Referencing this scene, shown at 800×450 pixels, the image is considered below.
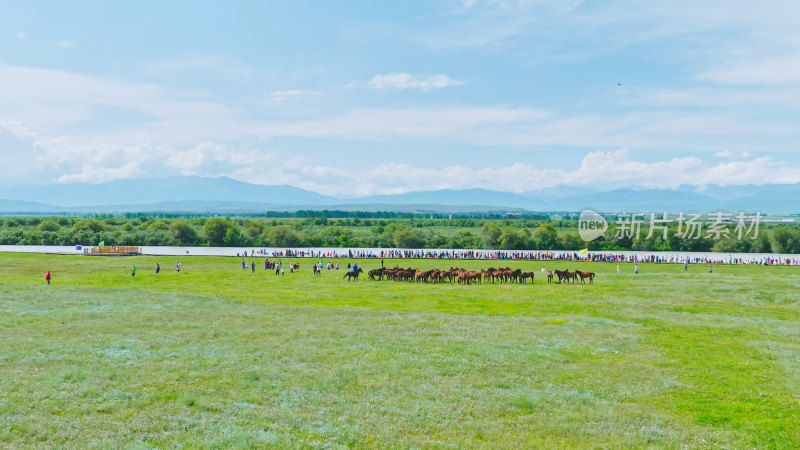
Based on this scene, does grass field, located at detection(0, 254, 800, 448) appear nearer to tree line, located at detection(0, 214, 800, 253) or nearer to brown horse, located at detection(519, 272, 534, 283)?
brown horse, located at detection(519, 272, 534, 283)

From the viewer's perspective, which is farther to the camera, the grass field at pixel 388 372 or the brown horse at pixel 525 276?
the brown horse at pixel 525 276

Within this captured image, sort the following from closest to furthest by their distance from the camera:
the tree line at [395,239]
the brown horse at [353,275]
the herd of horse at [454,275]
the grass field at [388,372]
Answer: the grass field at [388,372], the brown horse at [353,275], the herd of horse at [454,275], the tree line at [395,239]

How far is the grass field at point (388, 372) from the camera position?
52.3 ft

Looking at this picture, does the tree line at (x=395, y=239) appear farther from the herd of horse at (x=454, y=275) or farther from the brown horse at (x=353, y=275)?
the brown horse at (x=353, y=275)

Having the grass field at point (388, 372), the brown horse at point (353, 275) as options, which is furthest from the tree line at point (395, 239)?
the grass field at point (388, 372)

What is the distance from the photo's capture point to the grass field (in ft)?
52.3

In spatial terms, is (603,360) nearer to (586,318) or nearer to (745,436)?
(745,436)

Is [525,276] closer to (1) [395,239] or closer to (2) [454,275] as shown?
(2) [454,275]

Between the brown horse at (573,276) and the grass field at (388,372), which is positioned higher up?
the brown horse at (573,276)

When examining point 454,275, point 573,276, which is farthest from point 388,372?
point 573,276

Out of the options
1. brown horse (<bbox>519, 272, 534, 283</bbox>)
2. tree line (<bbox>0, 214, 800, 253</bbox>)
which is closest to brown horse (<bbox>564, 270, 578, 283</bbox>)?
brown horse (<bbox>519, 272, 534, 283</bbox>)

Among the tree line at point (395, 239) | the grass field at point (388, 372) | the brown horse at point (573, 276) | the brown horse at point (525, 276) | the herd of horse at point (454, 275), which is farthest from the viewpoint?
the tree line at point (395, 239)

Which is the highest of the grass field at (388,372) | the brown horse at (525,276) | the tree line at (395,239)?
the tree line at (395,239)

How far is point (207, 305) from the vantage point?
38906 mm
